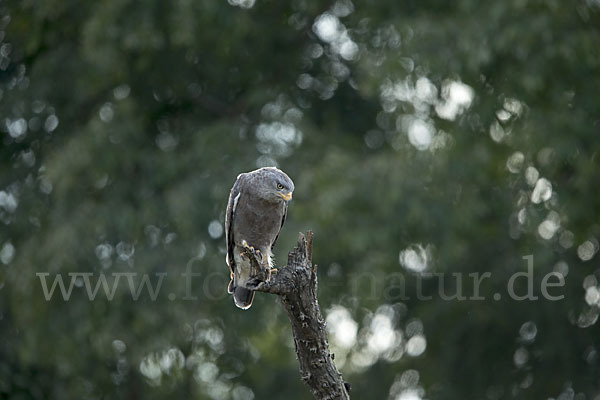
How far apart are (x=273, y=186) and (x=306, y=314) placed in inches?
57.1

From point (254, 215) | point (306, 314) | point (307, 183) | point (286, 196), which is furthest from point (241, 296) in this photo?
point (307, 183)

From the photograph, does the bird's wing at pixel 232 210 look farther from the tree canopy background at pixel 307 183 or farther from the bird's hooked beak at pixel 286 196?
the tree canopy background at pixel 307 183

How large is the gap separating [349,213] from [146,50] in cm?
263

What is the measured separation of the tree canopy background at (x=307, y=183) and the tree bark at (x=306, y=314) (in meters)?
3.97

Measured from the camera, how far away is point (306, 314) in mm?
5617

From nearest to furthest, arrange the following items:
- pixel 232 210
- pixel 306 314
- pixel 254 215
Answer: pixel 306 314 → pixel 254 215 → pixel 232 210

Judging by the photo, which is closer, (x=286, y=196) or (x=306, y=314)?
(x=306, y=314)

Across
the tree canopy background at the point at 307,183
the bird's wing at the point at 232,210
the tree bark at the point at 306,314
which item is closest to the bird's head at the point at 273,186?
the bird's wing at the point at 232,210

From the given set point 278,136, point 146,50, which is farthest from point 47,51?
point 278,136

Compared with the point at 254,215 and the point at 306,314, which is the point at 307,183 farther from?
the point at 306,314

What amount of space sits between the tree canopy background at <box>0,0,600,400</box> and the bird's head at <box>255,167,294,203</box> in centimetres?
273

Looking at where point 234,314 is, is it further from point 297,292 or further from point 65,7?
point 297,292

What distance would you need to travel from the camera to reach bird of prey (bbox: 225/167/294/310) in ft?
22.6

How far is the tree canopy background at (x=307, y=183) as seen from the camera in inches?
387
